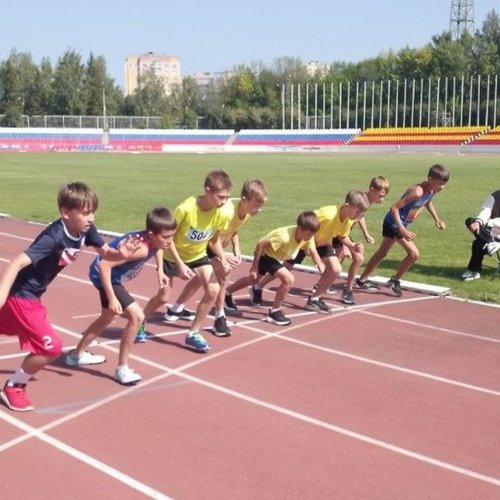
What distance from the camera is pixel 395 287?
9.40m

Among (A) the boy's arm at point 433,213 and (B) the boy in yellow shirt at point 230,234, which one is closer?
(B) the boy in yellow shirt at point 230,234

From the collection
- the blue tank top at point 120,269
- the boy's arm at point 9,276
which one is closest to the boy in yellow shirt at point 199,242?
the blue tank top at point 120,269

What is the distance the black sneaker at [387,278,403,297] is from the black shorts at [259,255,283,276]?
6.51 feet

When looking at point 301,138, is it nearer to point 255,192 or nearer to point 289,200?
point 289,200

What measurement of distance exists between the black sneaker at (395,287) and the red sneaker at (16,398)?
17.3 ft

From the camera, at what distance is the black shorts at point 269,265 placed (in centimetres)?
802

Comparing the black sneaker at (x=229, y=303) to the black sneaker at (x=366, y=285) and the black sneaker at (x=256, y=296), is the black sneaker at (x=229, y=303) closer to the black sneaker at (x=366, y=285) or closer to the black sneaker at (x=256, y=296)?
the black sneaker at (x=256, y=296)

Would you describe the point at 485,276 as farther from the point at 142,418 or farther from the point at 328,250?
the point at 142,418

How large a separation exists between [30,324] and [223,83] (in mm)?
103362

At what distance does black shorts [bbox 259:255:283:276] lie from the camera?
26.3 ft

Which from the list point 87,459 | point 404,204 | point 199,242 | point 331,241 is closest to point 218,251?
point 199,242

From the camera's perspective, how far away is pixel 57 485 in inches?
161

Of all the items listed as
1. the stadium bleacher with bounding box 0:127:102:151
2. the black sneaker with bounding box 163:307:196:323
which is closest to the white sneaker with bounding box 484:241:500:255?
the black sneaker with bounding box 163:307:196:323

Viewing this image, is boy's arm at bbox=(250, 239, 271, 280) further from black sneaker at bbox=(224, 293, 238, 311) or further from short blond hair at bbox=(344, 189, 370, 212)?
short blond hair at bbox=(344, 189, 370, 212)
